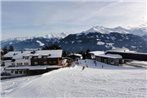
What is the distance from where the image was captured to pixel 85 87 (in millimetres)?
27547

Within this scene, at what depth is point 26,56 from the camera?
6009 cm

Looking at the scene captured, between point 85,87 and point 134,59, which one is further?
point 134,59

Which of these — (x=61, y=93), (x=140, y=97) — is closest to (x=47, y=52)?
(x=61, y=93)

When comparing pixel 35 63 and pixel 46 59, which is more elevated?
pixel 46 59

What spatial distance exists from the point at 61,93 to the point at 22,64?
34960 millimetres

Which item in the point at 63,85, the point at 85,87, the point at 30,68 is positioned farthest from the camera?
the point at 30,68

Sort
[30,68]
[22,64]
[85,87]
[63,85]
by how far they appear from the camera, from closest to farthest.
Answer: [85,87], [63,85], [30,68], [22,64]

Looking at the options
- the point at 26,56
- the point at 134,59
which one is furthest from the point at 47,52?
the point at 134,59

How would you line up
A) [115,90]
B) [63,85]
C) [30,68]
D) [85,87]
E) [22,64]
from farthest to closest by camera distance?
[22,64] < [30,68] < [63,85] < [85,87] < [115,90]

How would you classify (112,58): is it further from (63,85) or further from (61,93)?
(61,93)

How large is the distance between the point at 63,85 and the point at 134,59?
108 feet

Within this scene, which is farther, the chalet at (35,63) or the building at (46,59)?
the building at (46,59)

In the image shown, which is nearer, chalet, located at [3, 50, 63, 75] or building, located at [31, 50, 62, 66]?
chalet, located at [3, 50, 63, 75]

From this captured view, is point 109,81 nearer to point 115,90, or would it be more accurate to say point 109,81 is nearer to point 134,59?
point 115,90
